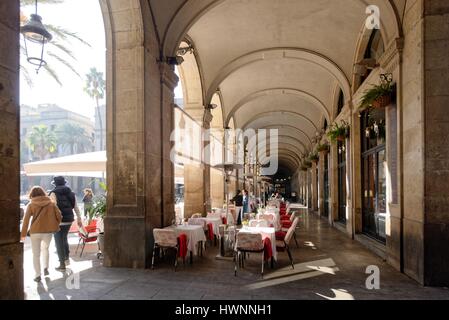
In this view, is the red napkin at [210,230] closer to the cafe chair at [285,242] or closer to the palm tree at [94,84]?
the cafe chair at [285,242]

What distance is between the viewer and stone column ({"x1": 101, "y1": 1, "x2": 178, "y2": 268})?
604 cm

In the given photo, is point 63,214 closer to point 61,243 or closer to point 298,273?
point 61,243

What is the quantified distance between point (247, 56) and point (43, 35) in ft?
22.2

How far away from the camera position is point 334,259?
6977 mm

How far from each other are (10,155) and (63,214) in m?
3.32

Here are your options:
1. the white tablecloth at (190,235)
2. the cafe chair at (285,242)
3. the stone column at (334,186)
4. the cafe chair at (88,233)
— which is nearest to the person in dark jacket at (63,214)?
the cafe chair at (88,233)

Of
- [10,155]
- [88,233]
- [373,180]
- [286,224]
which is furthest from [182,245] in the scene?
[373,180]

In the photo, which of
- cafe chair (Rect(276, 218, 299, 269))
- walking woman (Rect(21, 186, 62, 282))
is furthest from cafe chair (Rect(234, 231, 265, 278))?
walking woman (Rect(21, 186, 62, 282))

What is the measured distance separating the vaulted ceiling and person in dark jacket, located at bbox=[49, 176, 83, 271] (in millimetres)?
3342

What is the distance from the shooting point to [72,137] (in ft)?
172

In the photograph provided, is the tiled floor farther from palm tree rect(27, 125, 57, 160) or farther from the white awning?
palm tree rect(27, 125, 57, 160)

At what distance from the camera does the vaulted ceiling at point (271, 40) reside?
23.4ft

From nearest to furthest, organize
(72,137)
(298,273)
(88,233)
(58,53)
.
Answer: (298,273), (88,233), (58,53), (72,137)

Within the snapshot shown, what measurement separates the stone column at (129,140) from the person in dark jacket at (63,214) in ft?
2.16
